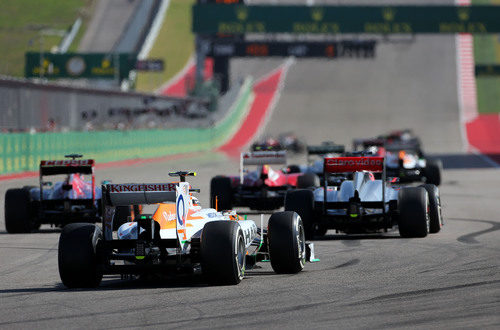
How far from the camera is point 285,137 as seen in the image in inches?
2325

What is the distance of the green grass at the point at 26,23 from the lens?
97438mm

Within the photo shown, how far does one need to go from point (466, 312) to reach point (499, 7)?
71.9 m

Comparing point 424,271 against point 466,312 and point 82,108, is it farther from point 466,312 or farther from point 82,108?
point 82,108

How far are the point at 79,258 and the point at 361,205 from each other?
249 inches

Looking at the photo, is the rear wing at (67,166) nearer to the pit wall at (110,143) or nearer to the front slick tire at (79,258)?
the front slick tire at (79,258)

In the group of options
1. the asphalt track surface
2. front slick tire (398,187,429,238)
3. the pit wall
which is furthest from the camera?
the pit wall

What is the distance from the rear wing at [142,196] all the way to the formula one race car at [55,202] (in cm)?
650

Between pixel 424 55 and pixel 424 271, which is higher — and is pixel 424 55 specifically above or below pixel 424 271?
above

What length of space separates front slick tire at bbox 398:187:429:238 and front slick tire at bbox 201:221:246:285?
209 inches

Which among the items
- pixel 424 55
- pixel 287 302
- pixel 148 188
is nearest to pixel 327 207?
pixel 148 188

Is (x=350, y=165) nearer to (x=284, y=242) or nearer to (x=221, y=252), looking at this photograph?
(x=284, y=242)

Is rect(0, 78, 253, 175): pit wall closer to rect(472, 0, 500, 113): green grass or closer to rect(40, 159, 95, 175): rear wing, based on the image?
rect(40, 159, 95, 175): rear wing

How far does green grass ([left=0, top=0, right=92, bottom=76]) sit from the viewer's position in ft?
320

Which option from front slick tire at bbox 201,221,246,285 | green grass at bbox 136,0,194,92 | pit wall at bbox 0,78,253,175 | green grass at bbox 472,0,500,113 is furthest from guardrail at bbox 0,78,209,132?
green grass at bbox 136,0,194,92
